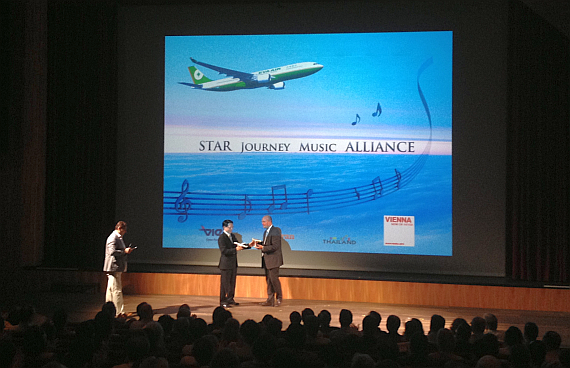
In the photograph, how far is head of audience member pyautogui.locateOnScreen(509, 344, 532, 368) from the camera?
339 centimetres

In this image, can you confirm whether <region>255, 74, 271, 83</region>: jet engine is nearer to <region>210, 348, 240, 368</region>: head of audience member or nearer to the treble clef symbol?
the treble clef symbol

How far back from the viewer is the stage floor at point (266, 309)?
706 cm

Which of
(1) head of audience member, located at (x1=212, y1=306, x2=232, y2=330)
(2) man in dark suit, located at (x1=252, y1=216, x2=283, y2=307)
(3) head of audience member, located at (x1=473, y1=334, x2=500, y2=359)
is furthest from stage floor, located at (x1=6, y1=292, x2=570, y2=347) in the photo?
(3) head of audience member, located at (x1=473, y1=334, x2=500, y2=359)

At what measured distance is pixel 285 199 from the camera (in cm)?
870

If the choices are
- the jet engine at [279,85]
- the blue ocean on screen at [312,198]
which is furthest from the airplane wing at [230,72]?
the blue ocean on screen at [312,198]

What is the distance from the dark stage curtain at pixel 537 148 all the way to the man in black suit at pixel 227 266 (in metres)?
3.99

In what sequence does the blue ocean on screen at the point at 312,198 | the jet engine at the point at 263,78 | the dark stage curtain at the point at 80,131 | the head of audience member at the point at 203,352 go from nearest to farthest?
the head of audience member at the point at 203,352 → the blue ocean on screen at the point at 312,198 → the jet engine at the point at 263,78 → the dark stage curtain at the point at 80,131

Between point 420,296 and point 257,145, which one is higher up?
point 257,145

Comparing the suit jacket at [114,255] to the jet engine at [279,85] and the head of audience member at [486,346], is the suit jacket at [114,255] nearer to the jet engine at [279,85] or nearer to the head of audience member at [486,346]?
the jet engine at [279,85]

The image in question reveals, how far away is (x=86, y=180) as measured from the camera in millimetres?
9156

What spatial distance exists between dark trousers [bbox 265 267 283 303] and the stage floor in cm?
16

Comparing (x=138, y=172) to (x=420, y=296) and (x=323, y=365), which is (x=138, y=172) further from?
(x=323, y=365)

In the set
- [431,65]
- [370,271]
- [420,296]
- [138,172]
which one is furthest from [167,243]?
[431,65]

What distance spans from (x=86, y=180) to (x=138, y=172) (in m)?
0.85
